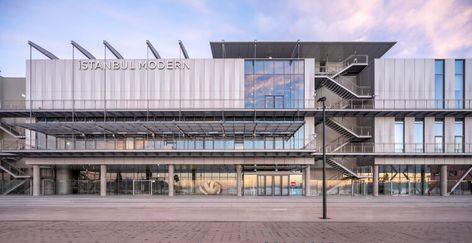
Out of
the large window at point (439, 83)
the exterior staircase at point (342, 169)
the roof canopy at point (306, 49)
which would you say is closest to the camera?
the exterior staircase at point (342, 169)

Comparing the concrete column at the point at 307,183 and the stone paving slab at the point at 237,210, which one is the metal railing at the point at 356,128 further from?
the stone paving slab at the point at 237,210

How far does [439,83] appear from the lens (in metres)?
34.8

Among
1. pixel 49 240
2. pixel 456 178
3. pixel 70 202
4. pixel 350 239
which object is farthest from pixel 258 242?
pixel 456 178

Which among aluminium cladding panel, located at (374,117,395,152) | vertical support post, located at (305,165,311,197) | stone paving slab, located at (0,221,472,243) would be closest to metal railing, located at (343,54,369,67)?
aluminium cladding panel, located at (374,117,395,152)

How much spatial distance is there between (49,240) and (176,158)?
66.2ft

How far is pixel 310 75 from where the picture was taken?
113ft

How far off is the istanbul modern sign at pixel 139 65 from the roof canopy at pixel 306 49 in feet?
17.6

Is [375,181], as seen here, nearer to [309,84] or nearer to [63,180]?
[309,84]

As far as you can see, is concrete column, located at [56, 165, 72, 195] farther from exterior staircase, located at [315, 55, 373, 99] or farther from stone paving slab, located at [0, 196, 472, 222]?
exterior staircase, located at [315, 55, 373, 99]

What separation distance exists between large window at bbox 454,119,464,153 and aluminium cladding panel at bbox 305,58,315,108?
16.2 m

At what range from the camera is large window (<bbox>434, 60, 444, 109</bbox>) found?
113 ft

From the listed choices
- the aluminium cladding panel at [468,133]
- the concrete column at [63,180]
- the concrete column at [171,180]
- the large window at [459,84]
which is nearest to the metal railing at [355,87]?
the large window at [459,84]

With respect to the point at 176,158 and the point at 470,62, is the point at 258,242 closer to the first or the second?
the point at 176,158

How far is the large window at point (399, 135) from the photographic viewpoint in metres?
34.7
